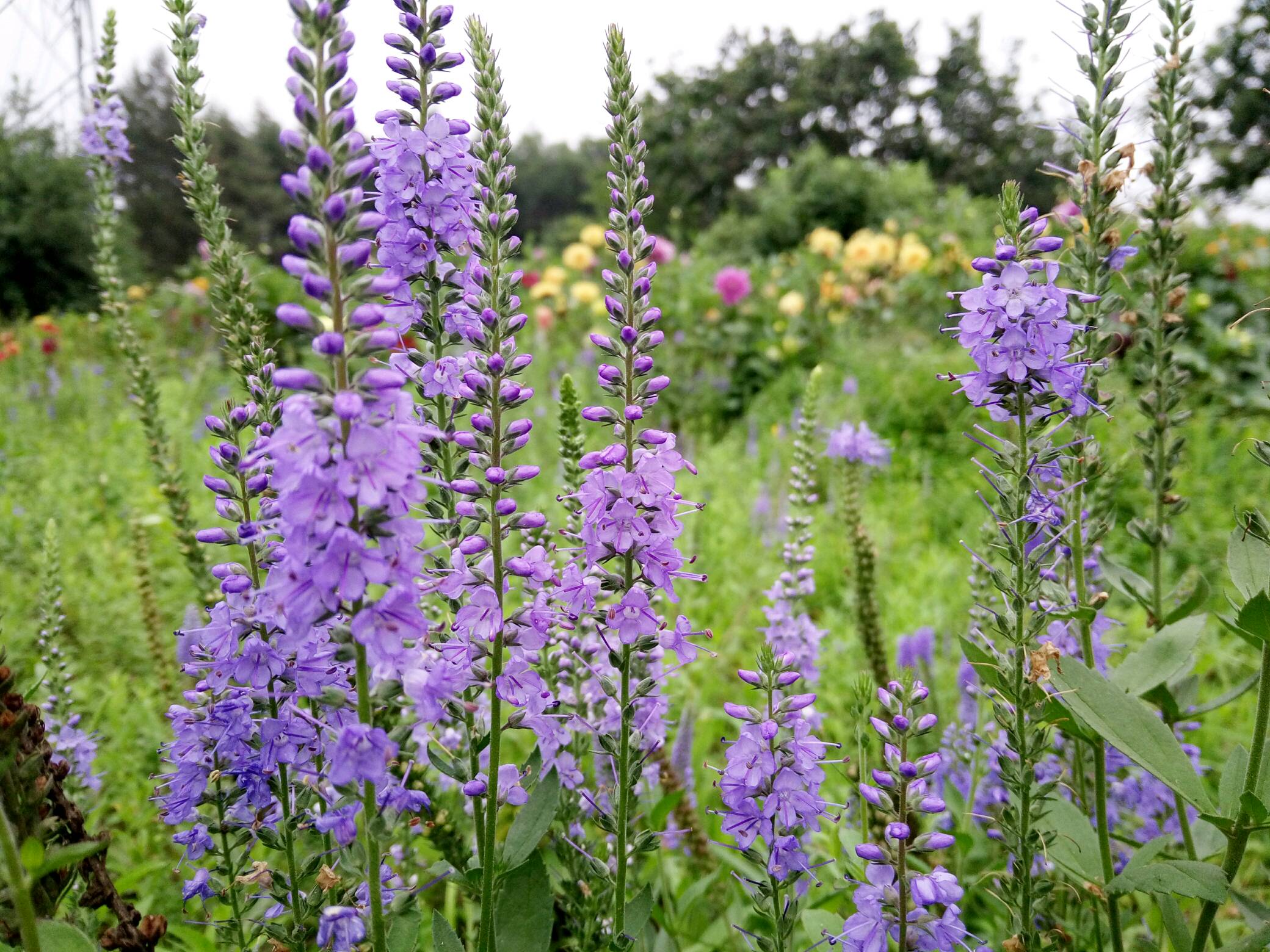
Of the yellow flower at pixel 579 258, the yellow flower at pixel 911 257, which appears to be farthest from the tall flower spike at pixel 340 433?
the yellow flower at pixel 911 257

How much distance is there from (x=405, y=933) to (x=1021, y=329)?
1900 mm

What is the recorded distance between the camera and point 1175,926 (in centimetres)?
196

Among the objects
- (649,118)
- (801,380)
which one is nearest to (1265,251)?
(801,380)

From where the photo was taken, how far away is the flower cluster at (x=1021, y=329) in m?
1.81

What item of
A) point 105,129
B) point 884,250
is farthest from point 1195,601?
point 884,250

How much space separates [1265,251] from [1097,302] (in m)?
14.1

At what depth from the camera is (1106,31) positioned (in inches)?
88.5

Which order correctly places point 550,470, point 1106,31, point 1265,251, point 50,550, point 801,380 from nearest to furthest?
1. point 1106,31
2. point 50,550
3. point 550,470
4. point 801,380
5. point 1265,251

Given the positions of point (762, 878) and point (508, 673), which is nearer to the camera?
point (508, 673)

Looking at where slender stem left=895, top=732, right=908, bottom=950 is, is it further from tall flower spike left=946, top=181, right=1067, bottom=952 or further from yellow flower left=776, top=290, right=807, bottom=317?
yellow flower left=776, top=290, right=807, bottom=317

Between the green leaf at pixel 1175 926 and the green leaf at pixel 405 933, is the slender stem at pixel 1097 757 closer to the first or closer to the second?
the green leaf at pixel 1175 926

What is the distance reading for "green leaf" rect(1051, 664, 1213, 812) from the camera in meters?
1.82

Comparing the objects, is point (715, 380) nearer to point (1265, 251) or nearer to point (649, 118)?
point (1265, 251)

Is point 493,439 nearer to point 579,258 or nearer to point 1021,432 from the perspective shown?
point 1021,432
